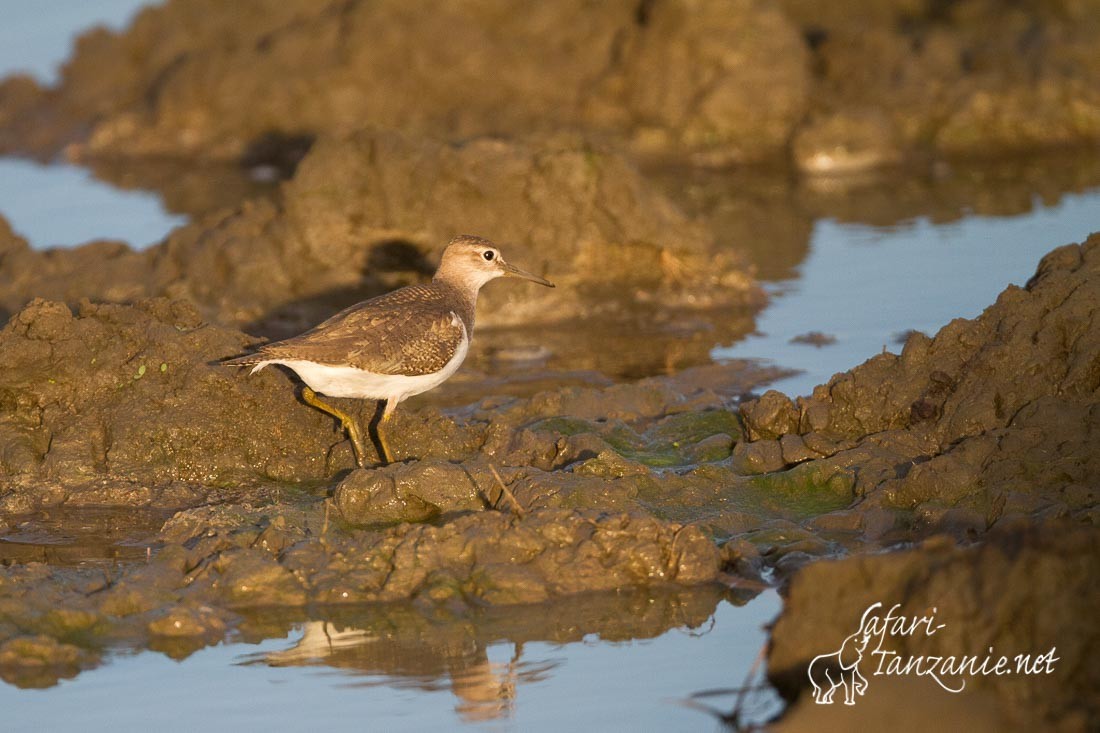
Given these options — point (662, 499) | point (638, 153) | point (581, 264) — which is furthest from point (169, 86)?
point (662, 499)

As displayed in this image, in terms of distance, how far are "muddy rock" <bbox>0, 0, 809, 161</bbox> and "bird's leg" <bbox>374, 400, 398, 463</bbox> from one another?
374 inches

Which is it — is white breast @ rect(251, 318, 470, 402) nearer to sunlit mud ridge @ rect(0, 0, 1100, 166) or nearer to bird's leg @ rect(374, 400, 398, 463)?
bird's leg @ rect(374, 400, 398, 463)

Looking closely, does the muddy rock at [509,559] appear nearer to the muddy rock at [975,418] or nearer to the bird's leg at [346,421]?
the muddy rock at [975,418]

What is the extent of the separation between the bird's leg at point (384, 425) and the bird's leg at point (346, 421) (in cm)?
12

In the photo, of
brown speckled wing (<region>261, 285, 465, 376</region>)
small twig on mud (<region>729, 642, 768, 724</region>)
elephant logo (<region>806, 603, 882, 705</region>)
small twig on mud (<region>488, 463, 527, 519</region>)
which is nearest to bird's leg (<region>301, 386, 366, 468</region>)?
brown speckled wing (<region>261, 285, 465, 376</region>)

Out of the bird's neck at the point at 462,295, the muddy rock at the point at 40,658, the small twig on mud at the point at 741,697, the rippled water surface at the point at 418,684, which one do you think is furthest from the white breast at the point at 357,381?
the small twig on mud at the point at 741,697

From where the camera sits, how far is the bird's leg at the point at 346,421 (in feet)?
31.0

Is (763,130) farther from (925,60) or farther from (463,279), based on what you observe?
(463,279)

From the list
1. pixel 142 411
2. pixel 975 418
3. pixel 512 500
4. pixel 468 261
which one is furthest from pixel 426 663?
pixel 468 261

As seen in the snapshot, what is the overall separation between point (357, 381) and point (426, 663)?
2496 millimetres

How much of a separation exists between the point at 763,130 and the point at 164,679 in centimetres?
1451

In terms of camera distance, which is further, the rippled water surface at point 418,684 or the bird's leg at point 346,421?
the bird's leg at point 346,421

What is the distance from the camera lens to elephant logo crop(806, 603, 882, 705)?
6219mm

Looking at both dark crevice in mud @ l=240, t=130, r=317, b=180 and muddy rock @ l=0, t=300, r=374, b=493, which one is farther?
dark crevice in mud @ l=240, t=130, r=317, b=180
